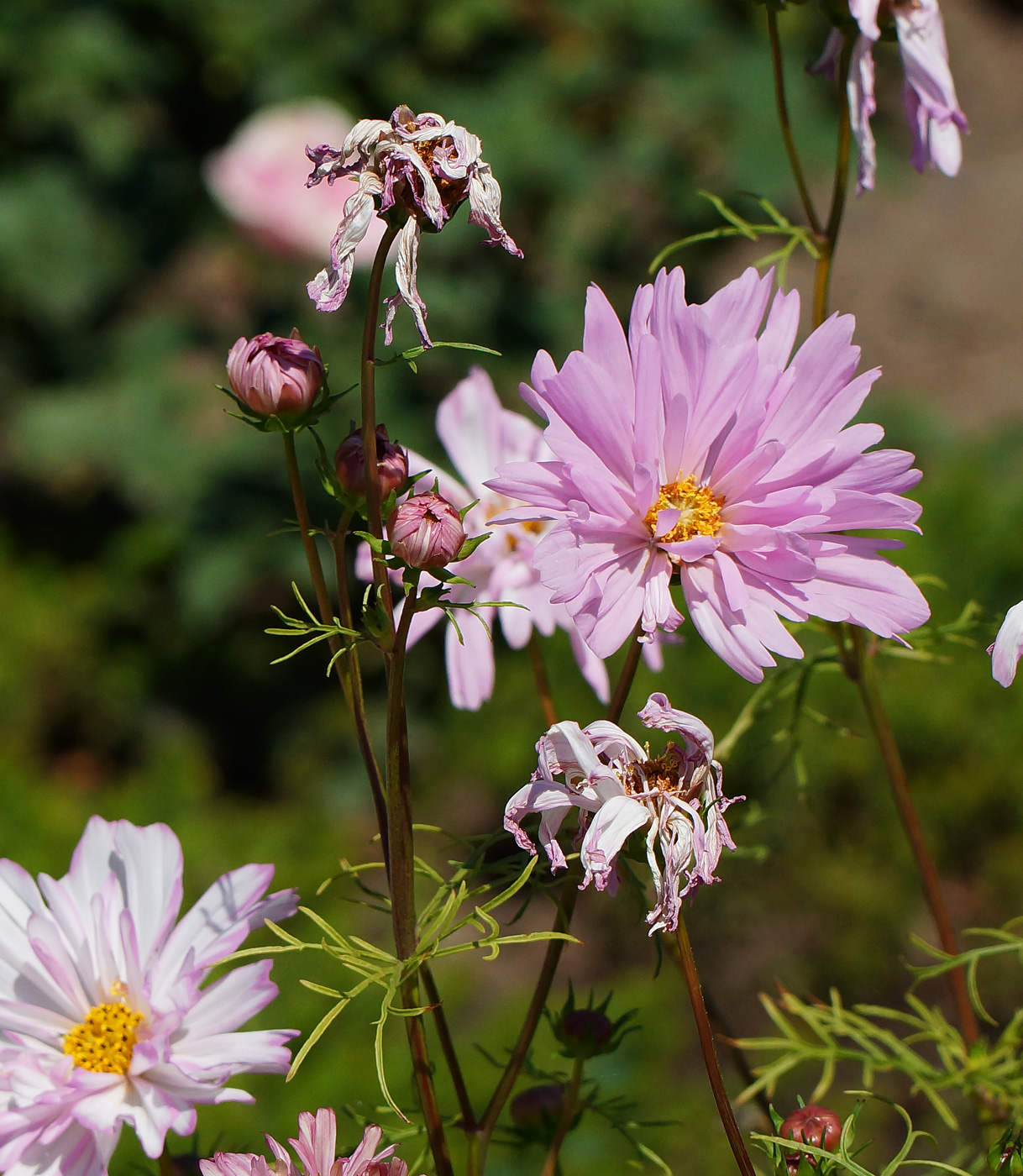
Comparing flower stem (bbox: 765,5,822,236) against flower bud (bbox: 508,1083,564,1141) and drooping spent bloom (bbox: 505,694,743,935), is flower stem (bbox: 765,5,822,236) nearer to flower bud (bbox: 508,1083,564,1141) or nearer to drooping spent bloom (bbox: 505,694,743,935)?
drooping spent bloom (bbox: 505,694,743,935)

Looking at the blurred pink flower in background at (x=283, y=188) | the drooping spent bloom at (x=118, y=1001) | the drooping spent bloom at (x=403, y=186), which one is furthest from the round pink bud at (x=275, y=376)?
the blurred pink flower in background at (x=283, y=188)

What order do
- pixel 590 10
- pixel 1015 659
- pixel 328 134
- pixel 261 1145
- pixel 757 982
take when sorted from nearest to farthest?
pixel 1015 659, pixel 261 1145, pixel 328 134, pixel 757 982, pixel 590 10

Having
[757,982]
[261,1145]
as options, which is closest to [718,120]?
[757,982]

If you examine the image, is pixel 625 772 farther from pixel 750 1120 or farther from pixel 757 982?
pixel 757 982

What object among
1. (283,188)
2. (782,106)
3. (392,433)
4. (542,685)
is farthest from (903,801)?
(392,433)

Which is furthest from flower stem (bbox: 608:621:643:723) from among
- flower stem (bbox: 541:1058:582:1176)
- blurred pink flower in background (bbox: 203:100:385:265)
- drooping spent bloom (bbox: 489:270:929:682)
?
blurred pink flower in background (bbox: 203:100:385:265)

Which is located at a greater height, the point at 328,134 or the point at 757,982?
the point at 328,134
